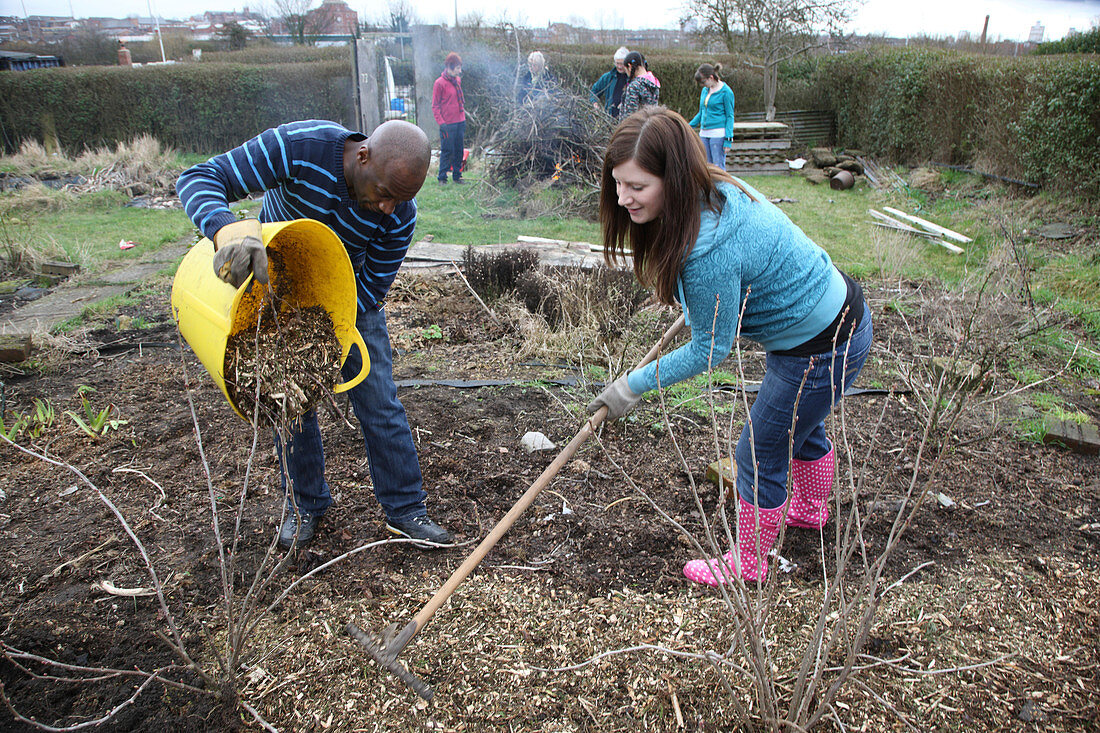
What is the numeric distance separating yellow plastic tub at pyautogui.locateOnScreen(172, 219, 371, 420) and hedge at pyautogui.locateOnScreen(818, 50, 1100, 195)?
8.11 m

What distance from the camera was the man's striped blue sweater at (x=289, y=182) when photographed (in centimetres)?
191

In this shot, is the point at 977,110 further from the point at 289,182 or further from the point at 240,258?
the point at 240,258

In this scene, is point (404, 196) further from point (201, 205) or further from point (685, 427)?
point (685, 427)

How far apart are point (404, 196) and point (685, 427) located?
202cm

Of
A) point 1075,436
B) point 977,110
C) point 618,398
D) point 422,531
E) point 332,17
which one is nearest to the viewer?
Answer: point 618,398

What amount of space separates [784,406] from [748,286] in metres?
0.42

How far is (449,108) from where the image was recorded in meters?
9.95

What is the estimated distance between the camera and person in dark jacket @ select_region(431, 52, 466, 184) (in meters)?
9.95

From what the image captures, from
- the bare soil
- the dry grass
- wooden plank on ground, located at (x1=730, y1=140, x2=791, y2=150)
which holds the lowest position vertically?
the bare soil

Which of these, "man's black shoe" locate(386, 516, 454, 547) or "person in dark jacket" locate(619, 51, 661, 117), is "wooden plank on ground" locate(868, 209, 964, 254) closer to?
"person in dark jacket" locate(619, 51, 661, 117)

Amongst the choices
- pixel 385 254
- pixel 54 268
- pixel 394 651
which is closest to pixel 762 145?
pixel 54 268

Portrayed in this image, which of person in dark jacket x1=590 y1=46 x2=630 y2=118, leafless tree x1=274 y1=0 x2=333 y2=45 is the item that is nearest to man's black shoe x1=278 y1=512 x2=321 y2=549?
person in dark jacket x1=590 y1=46 x2=630 y2=118

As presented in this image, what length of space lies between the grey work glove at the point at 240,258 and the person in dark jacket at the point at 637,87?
6814 mm

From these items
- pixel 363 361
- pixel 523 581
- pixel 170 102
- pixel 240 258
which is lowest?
pixel 523 581
